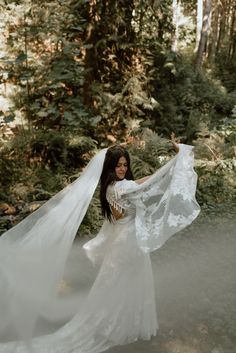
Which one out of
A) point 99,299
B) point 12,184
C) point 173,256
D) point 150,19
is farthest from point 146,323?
point 150,19

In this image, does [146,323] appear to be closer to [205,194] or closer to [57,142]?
[205,194]

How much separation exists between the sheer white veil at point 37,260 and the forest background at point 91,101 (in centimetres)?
285

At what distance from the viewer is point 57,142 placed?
396 inches

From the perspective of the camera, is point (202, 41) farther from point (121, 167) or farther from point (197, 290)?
point (121, 167)

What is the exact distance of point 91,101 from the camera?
1137 centimetres

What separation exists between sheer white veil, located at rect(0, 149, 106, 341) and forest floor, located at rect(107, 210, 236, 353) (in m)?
0.96

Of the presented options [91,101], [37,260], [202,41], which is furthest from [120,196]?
[202,41]

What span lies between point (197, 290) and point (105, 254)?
6.38 ft

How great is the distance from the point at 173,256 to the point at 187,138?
736 centimetres

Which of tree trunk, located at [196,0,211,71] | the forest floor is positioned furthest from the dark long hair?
tree trunk, located at [196,0,211,71]

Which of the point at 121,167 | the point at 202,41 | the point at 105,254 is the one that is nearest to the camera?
the point at 121,167

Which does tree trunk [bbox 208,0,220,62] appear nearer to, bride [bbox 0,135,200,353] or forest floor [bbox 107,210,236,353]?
forest floor [bbox 107,210,236,353]

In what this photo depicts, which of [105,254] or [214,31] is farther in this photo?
[214,31]

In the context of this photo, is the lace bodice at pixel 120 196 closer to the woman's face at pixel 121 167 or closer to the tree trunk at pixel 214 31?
the woman's face at pixel 121 167
